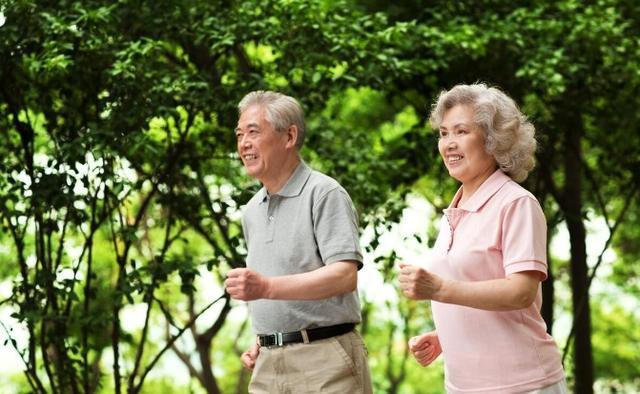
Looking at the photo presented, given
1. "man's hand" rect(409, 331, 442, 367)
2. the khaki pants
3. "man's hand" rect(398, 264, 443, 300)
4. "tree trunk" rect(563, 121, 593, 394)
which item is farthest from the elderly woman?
"tree trunk" rect(563, 121, 593, 394)

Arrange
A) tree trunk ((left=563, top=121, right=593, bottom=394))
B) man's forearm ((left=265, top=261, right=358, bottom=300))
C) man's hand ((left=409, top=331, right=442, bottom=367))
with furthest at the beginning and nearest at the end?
tree trunk ((left=563, top=121, right=593, bottom=394)), man's hand ((left=409, top=331, right=442, bottom=367)), man's forearm ((left=265, top=261, right=358, bottom=300))

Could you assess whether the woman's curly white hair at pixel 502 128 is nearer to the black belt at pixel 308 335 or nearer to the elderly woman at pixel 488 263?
the elderly woman at pixel 488 263

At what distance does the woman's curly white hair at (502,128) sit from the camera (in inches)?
119

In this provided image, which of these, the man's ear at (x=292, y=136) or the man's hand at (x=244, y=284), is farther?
the man's ear at (x=292, y=136)

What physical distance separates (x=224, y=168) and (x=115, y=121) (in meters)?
2.64

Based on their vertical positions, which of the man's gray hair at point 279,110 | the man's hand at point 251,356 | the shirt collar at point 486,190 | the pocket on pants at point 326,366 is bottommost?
the pocket on pants at point 326,366

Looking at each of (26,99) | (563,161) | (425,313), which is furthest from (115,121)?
(425,313)

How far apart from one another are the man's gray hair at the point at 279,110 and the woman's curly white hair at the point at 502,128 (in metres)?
0.72

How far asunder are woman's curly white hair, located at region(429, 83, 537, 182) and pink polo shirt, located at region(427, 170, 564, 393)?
0.20 feet

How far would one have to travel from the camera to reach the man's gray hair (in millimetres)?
3588

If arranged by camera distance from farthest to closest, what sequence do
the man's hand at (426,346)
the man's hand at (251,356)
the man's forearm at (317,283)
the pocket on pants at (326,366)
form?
the man's hand at (251,356) < the pocket on pants at (326,366) < the man's hand at (426,346) < the man's forearm at (317,283)

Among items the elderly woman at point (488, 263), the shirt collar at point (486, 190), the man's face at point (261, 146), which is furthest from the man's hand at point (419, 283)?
the man's face at point (261, 146)

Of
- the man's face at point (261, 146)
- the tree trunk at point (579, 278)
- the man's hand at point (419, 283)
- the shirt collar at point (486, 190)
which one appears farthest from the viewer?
the tree trunk at point (579, 278)

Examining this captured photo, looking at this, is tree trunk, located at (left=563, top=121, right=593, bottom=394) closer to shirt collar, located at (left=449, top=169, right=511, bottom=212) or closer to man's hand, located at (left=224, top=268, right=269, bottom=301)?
shirt collar, located at (left=449, top=169, right=511, bottom=212)
